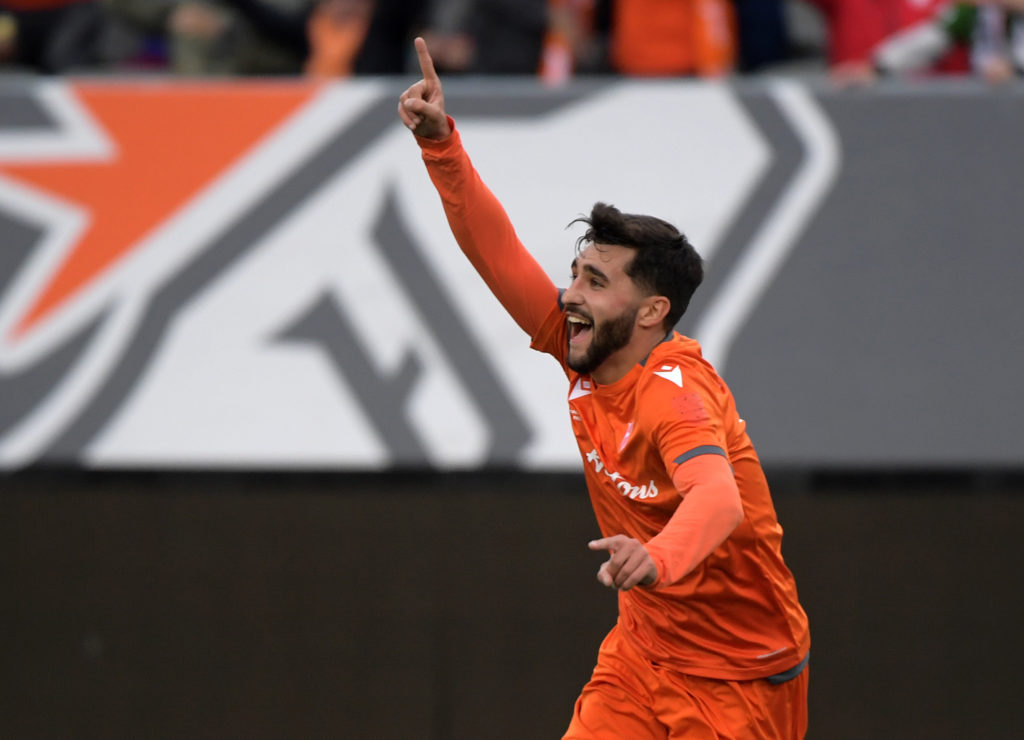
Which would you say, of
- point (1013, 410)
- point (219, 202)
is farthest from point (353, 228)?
point (1013, 410)

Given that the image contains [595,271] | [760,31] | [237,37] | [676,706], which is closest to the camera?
[595,271]

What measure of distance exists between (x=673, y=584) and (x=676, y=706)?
371 mm

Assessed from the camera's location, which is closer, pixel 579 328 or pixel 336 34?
pixel 579 328

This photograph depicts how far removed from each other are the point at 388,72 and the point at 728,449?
10.7 feet

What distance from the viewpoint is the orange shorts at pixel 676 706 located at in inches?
123

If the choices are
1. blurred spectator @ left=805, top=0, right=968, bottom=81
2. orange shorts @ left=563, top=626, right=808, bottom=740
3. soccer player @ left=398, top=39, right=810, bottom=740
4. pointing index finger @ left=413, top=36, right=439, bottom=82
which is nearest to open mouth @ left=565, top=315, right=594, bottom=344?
soccer player @ left=398, top=39, right=810, bottom=740

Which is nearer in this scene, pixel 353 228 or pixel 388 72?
pixel 353 228

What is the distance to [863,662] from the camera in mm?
5141

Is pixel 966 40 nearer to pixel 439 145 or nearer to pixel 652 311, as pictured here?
pixel 652 311

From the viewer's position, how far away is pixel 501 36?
557cm

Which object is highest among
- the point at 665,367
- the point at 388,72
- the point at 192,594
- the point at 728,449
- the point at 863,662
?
the point at 388,72

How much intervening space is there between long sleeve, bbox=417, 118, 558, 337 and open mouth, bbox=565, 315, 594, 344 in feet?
0.56

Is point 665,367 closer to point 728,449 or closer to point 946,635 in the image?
point 728,449

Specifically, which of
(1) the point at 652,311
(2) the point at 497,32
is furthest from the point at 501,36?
(1) the point at 652,311
